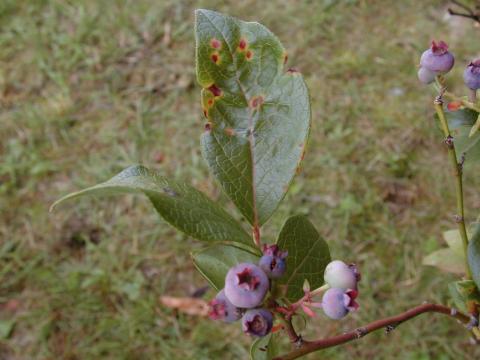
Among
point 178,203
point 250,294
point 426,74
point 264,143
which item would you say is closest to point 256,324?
point 250,294

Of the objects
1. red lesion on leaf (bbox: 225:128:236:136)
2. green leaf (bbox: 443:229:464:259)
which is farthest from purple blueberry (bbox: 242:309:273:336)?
green leaf (bbox: 443:229:464:259)

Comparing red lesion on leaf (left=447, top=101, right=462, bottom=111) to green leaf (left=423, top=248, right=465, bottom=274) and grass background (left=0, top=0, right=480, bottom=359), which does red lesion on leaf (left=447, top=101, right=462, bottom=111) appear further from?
grass background (left=0, top=0, right=480, bottom=359)

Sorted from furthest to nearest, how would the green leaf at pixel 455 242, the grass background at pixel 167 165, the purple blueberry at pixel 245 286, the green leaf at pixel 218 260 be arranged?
the grass background at pixel 167 165 < the green leaf at pixel 455 242 < the green leaf at pixel 218 260 < the purple blueberry at pixel 245 286

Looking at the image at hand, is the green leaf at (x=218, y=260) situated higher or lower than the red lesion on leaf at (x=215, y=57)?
lower

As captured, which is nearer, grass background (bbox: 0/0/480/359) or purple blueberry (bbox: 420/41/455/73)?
purple blueberry (bbox: 420/41/455/73)

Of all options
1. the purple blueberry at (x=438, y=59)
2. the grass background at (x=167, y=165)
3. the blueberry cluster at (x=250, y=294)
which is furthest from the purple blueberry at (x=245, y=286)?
the grass background at (x=167, y=165)

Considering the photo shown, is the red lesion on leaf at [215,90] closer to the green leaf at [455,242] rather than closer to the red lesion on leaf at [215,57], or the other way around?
the red lesion on leaf at [215,57]

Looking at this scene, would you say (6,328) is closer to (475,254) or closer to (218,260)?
(218,260)
